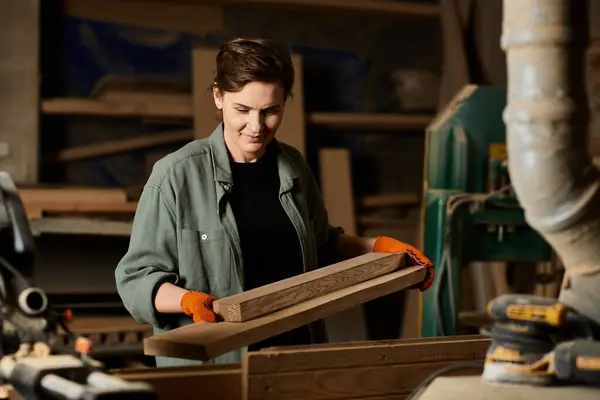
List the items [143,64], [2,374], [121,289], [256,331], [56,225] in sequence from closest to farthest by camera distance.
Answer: [2,374], [256,331], [121,289], [56,225], [143,64]

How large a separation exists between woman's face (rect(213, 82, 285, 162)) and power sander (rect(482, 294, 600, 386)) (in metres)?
0.81

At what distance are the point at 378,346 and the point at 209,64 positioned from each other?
2.35 metres

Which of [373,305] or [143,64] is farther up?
[143,64]

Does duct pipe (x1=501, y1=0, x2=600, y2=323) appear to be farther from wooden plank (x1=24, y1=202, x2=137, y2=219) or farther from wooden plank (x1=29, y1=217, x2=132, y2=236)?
wooden plank (x1=24, y1=202, x2=137, y2=219)

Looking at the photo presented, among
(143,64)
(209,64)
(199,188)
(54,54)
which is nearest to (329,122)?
(209,64)

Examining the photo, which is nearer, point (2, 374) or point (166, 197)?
point (2, 374)

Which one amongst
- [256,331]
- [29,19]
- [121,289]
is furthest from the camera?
[29,19]

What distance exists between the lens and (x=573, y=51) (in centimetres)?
137

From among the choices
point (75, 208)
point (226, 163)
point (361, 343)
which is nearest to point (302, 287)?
point (361, 343)

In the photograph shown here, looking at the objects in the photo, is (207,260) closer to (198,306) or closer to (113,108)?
(198,306)

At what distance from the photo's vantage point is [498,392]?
4.61 ft

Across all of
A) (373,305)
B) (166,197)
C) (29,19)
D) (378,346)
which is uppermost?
(29,19)

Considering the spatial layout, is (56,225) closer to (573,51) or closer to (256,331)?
(256,331)

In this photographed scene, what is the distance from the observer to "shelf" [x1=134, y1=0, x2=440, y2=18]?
156 inches
